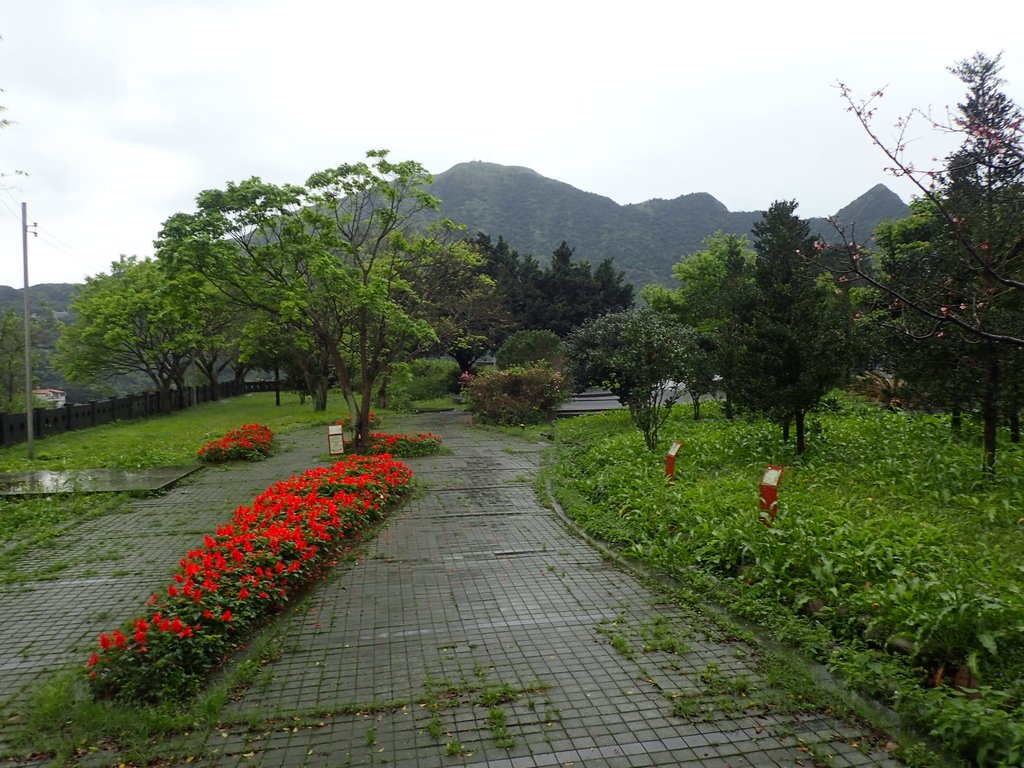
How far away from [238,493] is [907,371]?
967 centimetres

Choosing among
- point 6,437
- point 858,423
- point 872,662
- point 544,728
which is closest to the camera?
point 544,728

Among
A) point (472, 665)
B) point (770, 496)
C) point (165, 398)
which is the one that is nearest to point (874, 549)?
point (770, 496)

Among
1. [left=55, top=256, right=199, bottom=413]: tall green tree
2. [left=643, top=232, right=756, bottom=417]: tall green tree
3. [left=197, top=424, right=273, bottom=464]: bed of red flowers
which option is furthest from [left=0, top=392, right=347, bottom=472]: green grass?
[left=643, top=232, right=756, bottom=417]: tall green tree

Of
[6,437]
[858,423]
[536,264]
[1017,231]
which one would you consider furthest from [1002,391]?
[536,264]

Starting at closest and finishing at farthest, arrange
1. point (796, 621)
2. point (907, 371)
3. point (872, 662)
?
point (872, 662) → point (796, 621) → point (907, 371)

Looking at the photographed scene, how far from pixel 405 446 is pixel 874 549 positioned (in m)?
10.2

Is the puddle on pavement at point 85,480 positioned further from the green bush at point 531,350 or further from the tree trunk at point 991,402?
the green bush at point 531,350

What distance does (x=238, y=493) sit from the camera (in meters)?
10.0

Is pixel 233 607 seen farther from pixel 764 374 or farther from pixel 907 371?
pixel 907 371

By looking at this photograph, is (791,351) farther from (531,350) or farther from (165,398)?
(165,398)

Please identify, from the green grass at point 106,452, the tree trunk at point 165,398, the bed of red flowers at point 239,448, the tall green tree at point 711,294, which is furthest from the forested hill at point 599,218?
the bed of red flowers at point 239,448

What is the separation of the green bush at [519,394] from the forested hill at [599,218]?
163 feet

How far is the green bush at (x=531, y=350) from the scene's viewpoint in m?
22.4

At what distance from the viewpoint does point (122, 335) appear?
83.1ft
